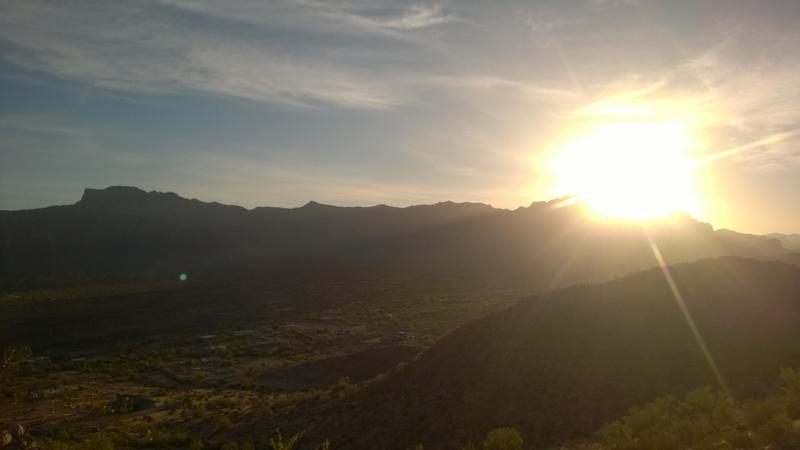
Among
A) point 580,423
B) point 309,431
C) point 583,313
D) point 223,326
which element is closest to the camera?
point 580,423

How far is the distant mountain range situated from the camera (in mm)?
102125

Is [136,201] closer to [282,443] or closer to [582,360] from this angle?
[282,443]

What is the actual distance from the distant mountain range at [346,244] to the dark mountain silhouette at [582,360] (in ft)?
192

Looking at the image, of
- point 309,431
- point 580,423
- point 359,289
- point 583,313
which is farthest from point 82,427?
point 359,289

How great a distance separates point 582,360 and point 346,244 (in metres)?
108

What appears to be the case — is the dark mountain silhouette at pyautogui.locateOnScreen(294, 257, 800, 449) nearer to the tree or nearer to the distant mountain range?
the tree

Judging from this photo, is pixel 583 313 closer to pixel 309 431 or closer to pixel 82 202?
pixel 309 431

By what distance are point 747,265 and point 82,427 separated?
2995 centimetres

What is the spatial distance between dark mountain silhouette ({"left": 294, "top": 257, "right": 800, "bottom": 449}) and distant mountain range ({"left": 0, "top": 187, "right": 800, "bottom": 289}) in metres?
58.5

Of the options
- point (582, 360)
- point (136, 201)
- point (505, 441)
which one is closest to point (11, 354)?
point (505, 441)

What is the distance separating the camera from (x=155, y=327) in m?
58.6

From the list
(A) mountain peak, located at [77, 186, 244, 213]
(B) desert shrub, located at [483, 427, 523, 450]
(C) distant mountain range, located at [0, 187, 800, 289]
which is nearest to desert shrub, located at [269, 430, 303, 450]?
(B) desert shrub, located at [483, 427, 523, 450]

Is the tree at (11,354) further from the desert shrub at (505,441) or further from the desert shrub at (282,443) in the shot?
the desert shrub at (505,441)

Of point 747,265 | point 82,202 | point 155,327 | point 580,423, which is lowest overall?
point 155,327
